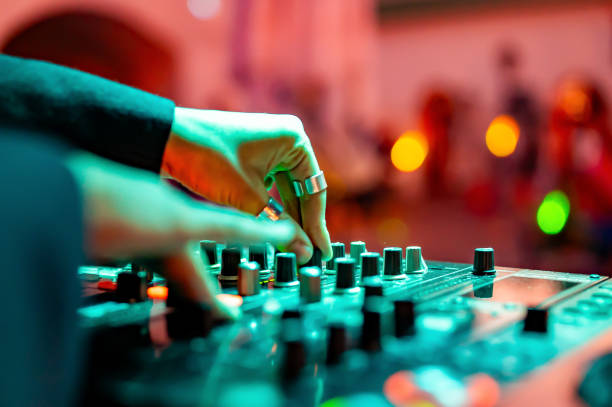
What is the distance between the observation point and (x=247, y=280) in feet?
2.61

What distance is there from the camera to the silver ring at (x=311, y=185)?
1.04 meters

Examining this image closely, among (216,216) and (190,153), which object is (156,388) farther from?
(190,153)

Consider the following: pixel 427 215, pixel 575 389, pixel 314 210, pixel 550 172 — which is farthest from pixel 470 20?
pixel 575 389

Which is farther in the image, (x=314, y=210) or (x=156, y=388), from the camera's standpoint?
(x=314, y=210)

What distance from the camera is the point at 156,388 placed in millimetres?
404

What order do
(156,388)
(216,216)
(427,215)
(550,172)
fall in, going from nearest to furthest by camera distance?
(156,388) < (216,216) < (550,172) < (427,215)

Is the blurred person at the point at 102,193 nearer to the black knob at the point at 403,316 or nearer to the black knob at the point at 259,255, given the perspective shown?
the black knob at the point at 259,255

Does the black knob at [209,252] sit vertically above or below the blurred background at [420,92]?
below

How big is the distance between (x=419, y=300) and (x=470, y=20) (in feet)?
13.4

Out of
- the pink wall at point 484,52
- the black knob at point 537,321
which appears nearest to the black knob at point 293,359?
the black knob at point 537,321

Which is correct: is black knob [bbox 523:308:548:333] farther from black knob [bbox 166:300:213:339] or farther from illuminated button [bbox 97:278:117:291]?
→ illuminated button [bbox 97:278:117:291]

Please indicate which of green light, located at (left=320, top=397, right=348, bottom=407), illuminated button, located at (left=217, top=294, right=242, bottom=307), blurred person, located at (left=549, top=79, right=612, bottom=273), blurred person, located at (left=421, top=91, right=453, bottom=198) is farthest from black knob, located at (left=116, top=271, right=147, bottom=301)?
blurred person, located at (left=421, top=91, right=453, bottom=198)

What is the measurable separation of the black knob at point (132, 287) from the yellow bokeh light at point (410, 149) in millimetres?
4013

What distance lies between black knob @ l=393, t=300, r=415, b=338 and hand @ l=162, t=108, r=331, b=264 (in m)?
0.41
